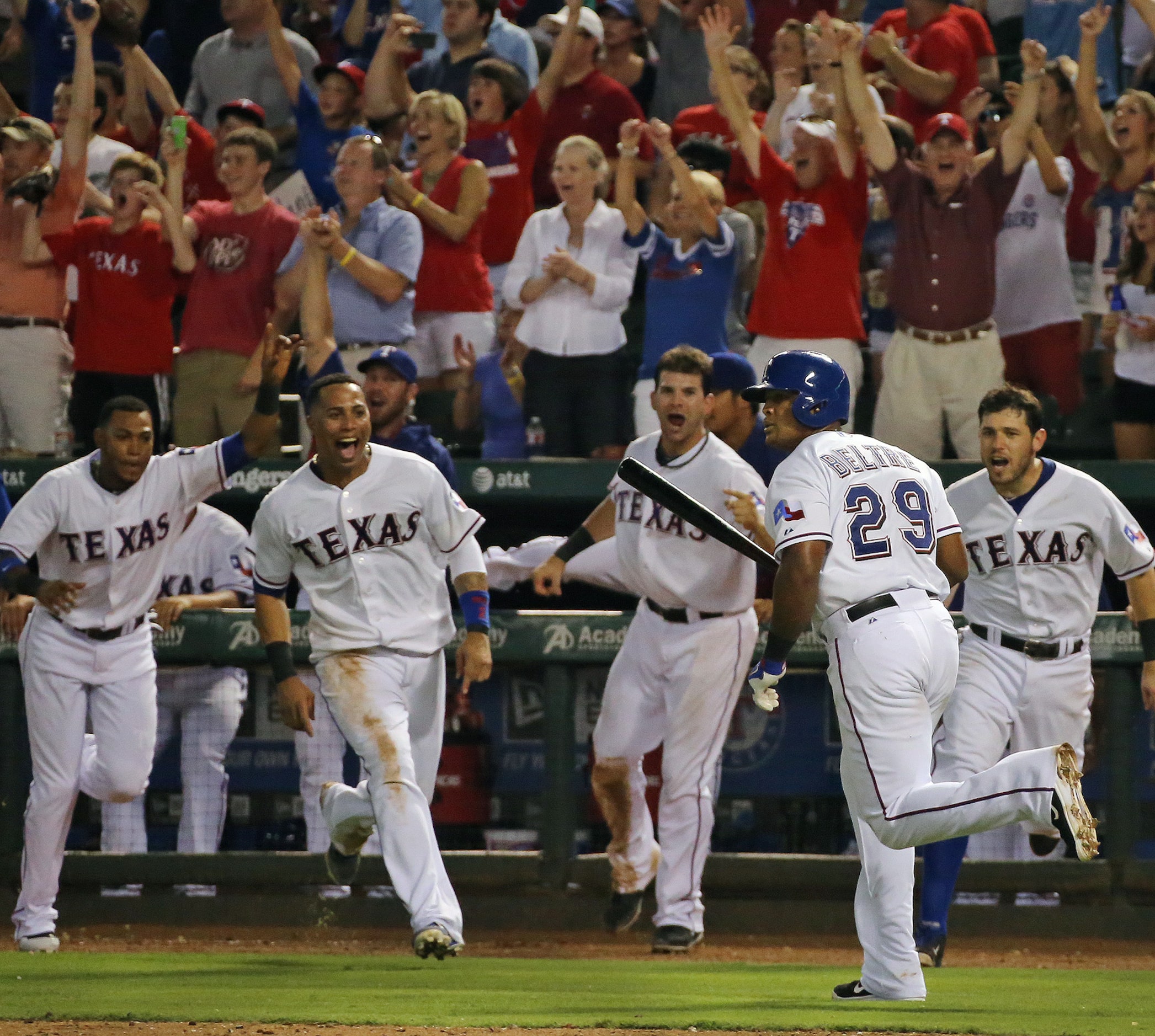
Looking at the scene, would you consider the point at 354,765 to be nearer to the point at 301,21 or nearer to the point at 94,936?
the point at 94,936

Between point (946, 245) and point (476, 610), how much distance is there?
3.13 m

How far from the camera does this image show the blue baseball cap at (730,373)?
7227mm

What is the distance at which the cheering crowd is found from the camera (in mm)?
8094

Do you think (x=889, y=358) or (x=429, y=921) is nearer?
(x=429, y=921)

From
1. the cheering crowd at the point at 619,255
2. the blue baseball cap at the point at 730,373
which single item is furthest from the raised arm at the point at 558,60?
the blue baseball cap at the point at 730,373

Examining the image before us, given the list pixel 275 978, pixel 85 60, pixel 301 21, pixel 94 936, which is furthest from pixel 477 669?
pixel 301 21

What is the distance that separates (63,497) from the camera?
695cm

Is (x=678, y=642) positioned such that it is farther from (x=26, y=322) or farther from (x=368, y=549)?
(x=26, y=322)

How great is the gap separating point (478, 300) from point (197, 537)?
187cm

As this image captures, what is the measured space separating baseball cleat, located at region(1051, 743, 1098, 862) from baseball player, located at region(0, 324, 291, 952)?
10.9ft

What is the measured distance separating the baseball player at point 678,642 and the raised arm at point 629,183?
1509mm

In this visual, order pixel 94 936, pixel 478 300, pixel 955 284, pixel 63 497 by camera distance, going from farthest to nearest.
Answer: pixel 478 300, pixel 955 284, pixel 94 936, pixel 63 497

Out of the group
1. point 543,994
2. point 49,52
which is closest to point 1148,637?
point 543,994

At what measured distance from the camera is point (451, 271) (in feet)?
28.5
